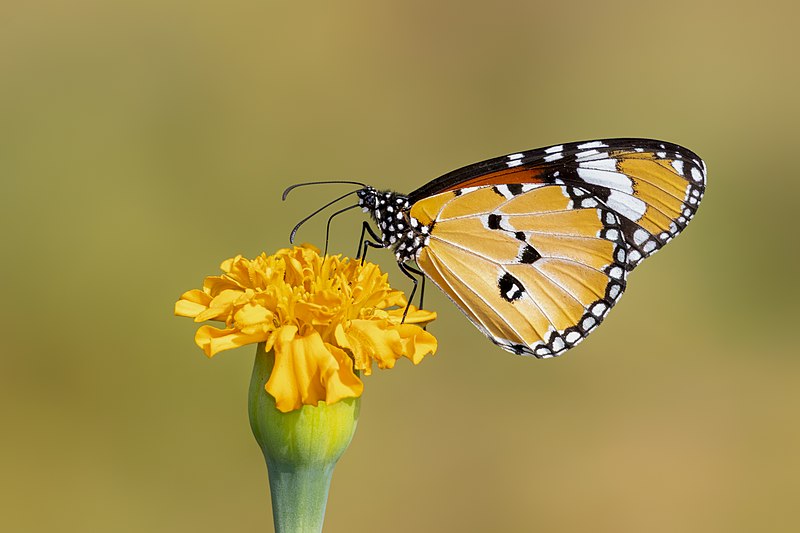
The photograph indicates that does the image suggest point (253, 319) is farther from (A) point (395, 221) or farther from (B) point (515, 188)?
(B) point (515, 188)

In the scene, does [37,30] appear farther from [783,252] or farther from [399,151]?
[783,252]

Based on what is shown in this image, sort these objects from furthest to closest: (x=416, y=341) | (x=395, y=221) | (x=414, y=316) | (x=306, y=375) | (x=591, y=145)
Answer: (x=591, y=145)
(x=395, y=221)
(x=414, y=316)
(x=416, y=341)
(x=306, y=375)

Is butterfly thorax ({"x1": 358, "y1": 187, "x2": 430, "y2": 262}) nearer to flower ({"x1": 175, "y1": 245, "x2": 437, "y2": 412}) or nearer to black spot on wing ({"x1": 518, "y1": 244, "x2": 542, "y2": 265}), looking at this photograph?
black spot on wing ({"x1": 518, "y1": 244, "x2": 542, "y2": 265})

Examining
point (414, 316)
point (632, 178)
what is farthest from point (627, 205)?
point (414, 316)

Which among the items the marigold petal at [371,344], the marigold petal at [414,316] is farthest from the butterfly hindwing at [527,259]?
the marigold petal at [371,344]

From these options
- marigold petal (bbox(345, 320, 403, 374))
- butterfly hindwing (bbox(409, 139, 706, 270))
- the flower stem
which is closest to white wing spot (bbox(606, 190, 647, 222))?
butterfly hindwing (bbox(409, 139, 706, 270))

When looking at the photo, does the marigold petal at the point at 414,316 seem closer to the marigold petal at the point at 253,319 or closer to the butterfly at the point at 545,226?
the marigold petal at the point at 253,319

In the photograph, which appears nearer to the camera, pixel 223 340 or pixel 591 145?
pixel 223 340
